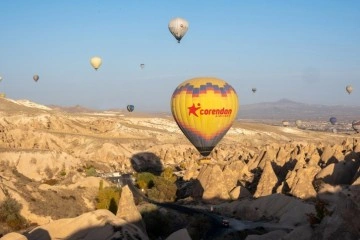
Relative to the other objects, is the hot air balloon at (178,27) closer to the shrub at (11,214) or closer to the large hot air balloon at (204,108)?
the large hot air balloon at (204,108)

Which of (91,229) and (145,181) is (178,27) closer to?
(145,181)

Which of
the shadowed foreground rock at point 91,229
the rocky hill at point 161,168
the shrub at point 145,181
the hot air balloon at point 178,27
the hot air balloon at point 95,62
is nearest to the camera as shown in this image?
the rocky hill at point 161,168

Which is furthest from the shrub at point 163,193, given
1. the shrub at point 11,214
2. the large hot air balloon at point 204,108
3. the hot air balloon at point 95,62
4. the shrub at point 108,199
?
the hot air balloon at point 95,62

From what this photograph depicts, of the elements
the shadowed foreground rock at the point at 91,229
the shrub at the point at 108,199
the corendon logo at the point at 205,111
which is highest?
the corendon logo at the point at 205,111

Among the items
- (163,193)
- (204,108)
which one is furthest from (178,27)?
(163,193)

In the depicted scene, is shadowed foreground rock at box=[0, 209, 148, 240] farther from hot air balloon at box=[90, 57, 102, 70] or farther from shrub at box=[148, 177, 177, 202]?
hot air balloon at box=[90, 57, 102, 70]

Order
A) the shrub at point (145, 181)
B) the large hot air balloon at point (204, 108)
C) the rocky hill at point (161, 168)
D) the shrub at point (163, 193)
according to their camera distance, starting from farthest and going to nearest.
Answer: the shrub at point (145, 181), the large hot air balloon at point (204, 108), the shrub at point (163, 193), the rocky hill at point (161, 168)
